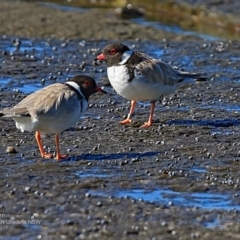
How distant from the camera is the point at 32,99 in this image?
968 cm

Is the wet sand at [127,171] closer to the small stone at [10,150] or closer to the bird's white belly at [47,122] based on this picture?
the small stone at [10,150]

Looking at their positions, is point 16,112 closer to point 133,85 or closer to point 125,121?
point 133,85

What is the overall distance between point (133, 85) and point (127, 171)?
2274mm

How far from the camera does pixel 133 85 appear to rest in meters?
11.4

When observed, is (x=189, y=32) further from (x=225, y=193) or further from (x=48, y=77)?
(x=225, y=193)

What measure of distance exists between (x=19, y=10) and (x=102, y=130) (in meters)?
10.7

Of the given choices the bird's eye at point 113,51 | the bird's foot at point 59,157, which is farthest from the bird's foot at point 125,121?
the bird's foot at point 59,157

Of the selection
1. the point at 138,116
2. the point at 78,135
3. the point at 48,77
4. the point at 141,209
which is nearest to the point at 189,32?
the point at 48,77

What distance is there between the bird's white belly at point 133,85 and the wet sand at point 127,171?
49 centimetres

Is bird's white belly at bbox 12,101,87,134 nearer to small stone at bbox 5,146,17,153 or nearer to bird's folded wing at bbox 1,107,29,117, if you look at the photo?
bird's folded wing at bbox 1,107,29,117

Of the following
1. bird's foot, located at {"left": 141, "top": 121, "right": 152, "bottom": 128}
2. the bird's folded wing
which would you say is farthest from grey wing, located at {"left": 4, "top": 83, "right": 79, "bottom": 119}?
bird's foot, located at {"left": 141, "top": 121, "right": 152, "bottom": 128}

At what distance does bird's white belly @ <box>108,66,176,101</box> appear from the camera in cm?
1143

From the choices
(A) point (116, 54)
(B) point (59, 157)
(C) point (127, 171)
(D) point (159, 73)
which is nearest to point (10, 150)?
(B) point (59, 157)

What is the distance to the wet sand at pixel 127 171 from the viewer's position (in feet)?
25.2
